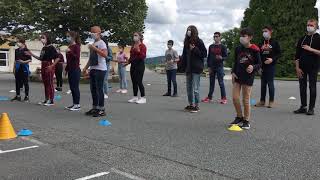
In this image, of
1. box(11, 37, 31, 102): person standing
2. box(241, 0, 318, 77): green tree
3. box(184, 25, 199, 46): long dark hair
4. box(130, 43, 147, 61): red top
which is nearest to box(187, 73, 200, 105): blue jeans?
box(184, 25, 199, 46): long dark hair

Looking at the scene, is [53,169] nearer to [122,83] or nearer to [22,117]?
[22,117]

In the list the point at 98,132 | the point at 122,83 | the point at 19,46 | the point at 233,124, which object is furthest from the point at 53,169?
the point at 122,83

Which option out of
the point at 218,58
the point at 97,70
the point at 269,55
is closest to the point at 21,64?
the point at 97,70

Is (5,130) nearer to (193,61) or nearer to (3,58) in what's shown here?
(193,61)

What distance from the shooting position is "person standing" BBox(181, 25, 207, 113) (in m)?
9.77

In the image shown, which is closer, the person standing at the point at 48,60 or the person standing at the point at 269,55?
the person standing at the point at 269,55

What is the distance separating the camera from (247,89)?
786cm

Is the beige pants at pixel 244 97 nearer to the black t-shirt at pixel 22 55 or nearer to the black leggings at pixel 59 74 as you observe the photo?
the black t-shirt at pixel 22 55

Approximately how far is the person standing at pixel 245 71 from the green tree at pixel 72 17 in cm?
1528

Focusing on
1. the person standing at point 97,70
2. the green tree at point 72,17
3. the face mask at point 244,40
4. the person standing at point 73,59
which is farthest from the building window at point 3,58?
the face mask at point 244,40

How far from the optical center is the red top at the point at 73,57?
10039 millimetres

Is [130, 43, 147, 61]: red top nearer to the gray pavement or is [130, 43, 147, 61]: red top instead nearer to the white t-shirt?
the white t-shirt

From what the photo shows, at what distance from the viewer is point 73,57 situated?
1009cm

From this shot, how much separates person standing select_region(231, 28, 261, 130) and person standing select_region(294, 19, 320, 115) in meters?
2.32
